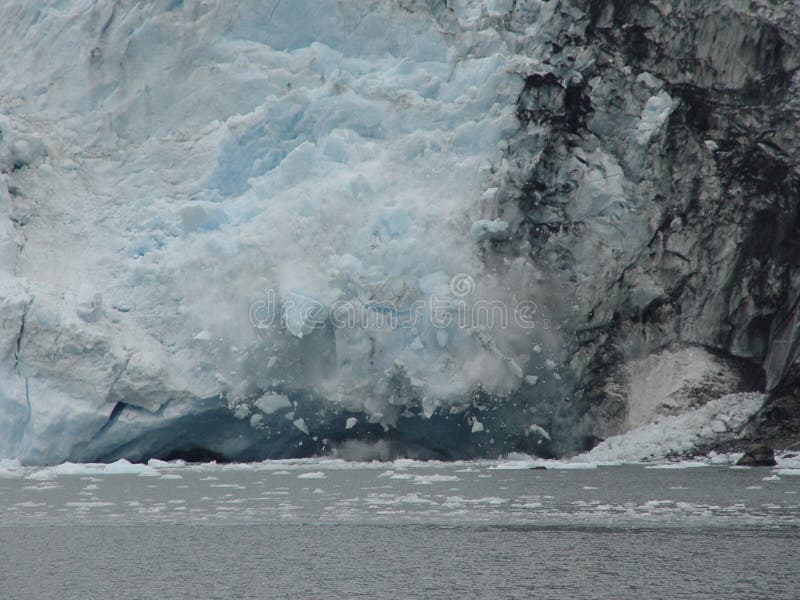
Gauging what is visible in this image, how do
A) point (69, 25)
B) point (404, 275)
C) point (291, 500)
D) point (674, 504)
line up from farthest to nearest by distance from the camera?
point (69, 25)
point (404, 275)
point (291, 500)
point (674, 504)

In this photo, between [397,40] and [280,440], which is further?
[397,40]

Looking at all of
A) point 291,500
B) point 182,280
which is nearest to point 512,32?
point 182,280

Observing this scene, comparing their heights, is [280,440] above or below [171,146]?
below

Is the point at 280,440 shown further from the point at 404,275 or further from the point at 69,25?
the point at 69,25

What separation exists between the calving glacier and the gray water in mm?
2285

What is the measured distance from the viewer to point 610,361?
50.8 ft

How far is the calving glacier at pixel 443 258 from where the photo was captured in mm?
14875

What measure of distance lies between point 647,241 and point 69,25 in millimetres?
11114

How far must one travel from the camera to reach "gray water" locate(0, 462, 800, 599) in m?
6.38

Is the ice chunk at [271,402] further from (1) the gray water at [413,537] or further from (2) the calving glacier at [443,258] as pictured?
(1) the gray water at [413,537]

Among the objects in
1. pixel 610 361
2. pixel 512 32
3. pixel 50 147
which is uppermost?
pixel 512 32

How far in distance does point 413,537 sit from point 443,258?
7.67 m

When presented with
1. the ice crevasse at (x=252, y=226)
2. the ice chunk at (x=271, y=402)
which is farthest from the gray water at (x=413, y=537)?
the ice crevasse at (x=252, y=226)

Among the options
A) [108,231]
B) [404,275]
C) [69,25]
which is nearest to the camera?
[404,275]
